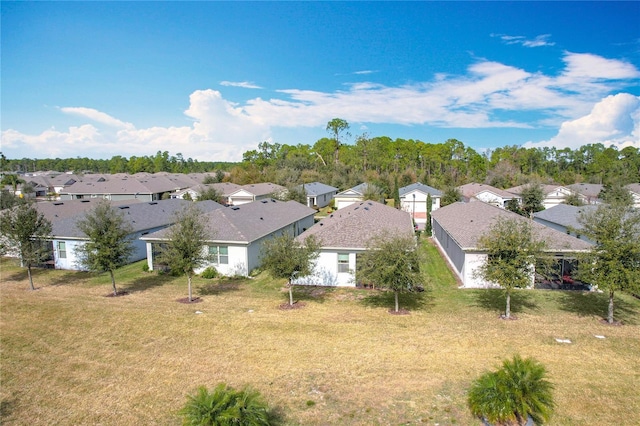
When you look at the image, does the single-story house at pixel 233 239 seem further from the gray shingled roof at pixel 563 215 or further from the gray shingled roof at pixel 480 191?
the gray shingled roof at pixel 480 191

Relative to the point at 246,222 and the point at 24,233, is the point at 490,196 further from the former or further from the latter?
the point at 24,233

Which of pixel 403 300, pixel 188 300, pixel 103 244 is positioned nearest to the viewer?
pixel 403 300

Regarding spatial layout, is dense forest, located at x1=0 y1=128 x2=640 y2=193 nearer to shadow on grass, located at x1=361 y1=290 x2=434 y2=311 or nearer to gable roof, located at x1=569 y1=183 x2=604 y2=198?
gable roof, located at x1=569 y1=183 x2=604 y2=198

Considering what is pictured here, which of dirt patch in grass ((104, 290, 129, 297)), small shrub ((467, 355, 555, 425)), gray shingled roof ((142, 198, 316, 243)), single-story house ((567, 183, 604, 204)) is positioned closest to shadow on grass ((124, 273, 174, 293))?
dirt patch in grass ((104, 290, 129, 297))

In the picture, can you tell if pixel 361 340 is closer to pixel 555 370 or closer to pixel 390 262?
pixel 390 262

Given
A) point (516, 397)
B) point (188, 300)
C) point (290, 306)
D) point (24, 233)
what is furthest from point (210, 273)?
point (516, 397)
